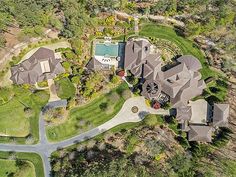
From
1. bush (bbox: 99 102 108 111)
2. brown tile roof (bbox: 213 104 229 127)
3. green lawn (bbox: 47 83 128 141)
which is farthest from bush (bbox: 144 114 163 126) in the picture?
brown tile roof (bbox: 213 104 229 127)

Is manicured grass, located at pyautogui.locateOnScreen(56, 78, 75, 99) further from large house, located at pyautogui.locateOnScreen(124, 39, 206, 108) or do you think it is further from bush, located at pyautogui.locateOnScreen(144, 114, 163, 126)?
bush, located at pyautogui.locateOnScreen(144, 114, 163, 126)

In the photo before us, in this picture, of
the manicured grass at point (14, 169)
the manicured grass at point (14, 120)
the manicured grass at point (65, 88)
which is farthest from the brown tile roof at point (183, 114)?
the manicured grass at point (14, 120)

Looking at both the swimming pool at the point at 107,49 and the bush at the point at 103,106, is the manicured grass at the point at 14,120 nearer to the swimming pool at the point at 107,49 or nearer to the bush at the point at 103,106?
the bush at the point at 103,106

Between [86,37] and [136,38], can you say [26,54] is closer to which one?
[86,37]

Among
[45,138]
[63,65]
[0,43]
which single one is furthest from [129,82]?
[0,43]

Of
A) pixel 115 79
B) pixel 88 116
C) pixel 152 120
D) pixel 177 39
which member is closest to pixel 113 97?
pixel 115 79

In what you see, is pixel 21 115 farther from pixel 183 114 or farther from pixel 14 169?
pixel 183 114
